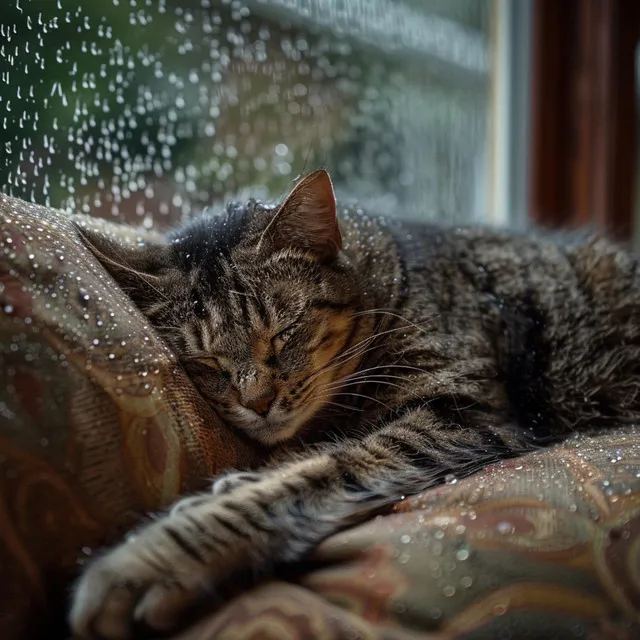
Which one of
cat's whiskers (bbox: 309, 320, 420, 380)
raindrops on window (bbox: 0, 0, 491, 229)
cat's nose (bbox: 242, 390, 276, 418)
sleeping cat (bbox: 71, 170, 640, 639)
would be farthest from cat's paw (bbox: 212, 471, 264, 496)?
raindrops on window (bbox: 0, 0, 491, 229)

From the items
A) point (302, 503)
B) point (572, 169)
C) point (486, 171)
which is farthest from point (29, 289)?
point (572, 169)

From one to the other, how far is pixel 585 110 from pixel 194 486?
7.43ft

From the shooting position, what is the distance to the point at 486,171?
2443mm

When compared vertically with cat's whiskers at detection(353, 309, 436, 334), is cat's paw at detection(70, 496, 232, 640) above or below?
below

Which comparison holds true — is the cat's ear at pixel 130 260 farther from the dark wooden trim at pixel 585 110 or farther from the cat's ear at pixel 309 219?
the dark wooden trim at pixel 585 110

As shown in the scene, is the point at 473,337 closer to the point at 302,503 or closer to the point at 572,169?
the point at 302,503

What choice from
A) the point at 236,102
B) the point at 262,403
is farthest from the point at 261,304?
the point at 236,102

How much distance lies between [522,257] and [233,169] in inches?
30.5

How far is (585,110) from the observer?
2.45 meters

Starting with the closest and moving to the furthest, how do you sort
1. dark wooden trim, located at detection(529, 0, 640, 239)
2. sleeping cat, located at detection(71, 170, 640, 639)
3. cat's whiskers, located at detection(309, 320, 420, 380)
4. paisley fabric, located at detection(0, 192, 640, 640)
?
paisley fabric, located at detection(0, 192, 640, 640) < sleeping cat, located at detection(71, 170, 640, 639) < cat's whiskers, located at detection(309, 320, 420, 380) < dark wooden trim, located at detection(529, 0, 640, 239)

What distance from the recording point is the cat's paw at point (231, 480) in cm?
79

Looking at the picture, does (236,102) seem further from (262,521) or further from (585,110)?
(585,110)

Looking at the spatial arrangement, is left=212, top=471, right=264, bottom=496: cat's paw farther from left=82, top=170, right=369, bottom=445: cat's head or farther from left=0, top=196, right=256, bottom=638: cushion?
left=82, top=170, right=369, bottom=445: cat's head

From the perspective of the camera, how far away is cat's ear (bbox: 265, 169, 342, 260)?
3.25 feet
